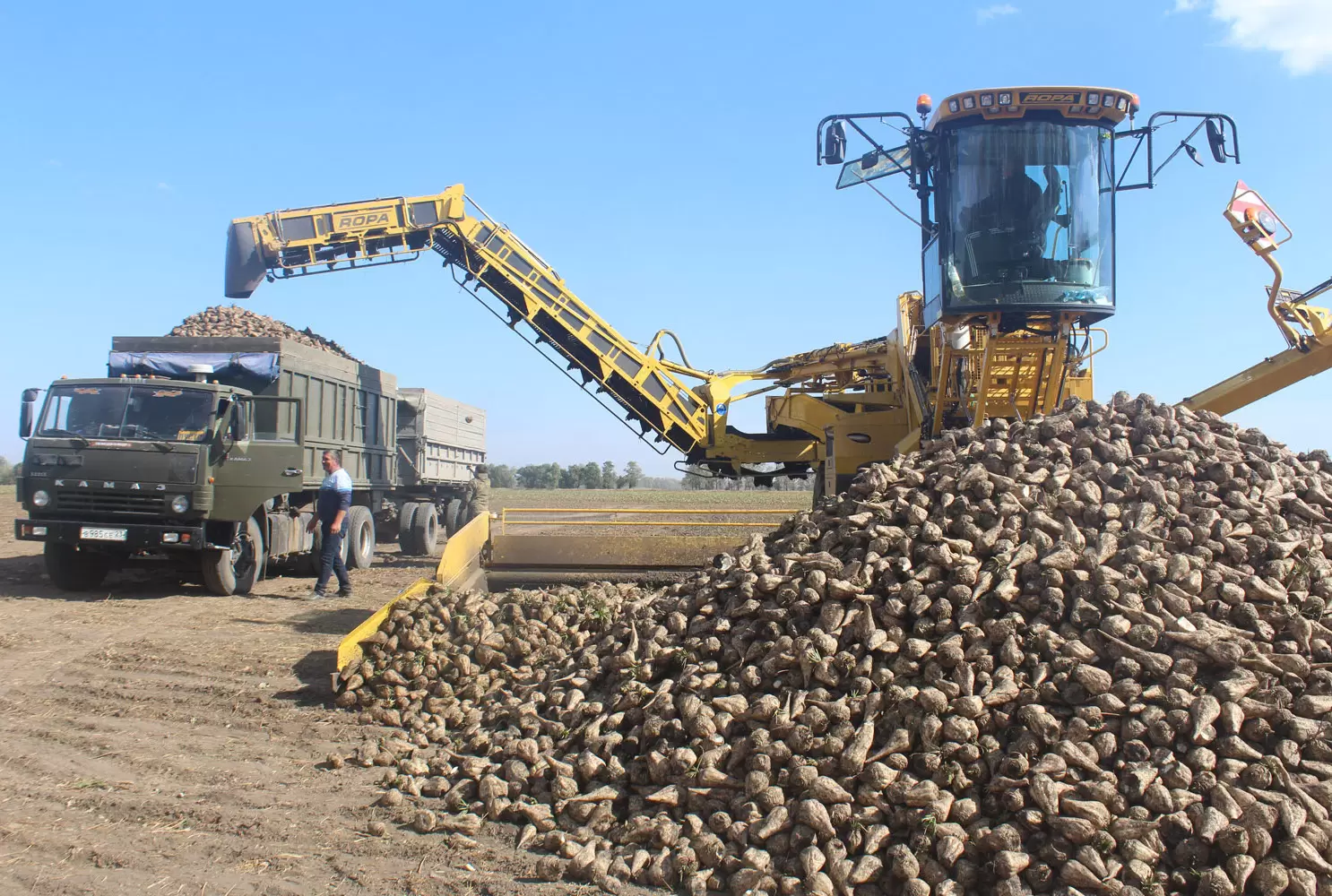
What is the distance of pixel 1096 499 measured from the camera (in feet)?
16.6

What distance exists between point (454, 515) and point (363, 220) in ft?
17.5

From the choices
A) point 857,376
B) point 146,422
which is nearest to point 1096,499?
point 857,376

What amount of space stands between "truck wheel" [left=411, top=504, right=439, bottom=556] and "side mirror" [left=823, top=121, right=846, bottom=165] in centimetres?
938

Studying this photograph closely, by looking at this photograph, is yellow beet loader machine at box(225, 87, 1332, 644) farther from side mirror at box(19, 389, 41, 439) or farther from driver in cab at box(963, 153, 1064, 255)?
side mirror at box(19, 389, 41, 439)

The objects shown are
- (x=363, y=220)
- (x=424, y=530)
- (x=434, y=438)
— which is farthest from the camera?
(x=434, y=438)

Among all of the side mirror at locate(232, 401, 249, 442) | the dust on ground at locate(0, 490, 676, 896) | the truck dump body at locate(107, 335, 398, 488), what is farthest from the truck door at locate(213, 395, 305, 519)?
the dust on ground at locate(0, 490, 676, 896)

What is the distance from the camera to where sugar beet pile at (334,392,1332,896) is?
361cm

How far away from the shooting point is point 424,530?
48.5 ft

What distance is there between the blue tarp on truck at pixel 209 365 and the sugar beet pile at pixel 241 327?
1145 mm

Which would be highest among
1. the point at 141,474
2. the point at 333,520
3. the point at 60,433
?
the point at 60,433

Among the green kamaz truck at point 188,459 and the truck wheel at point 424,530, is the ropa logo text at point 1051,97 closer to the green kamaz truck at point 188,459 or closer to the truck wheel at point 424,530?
the green kamaz truck at point 188,459

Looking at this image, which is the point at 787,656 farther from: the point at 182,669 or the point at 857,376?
the point at 857,376

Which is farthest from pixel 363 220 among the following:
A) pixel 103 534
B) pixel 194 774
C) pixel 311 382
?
pixel 194 774

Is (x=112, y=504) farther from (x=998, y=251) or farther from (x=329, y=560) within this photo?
(x=998, y=251)
